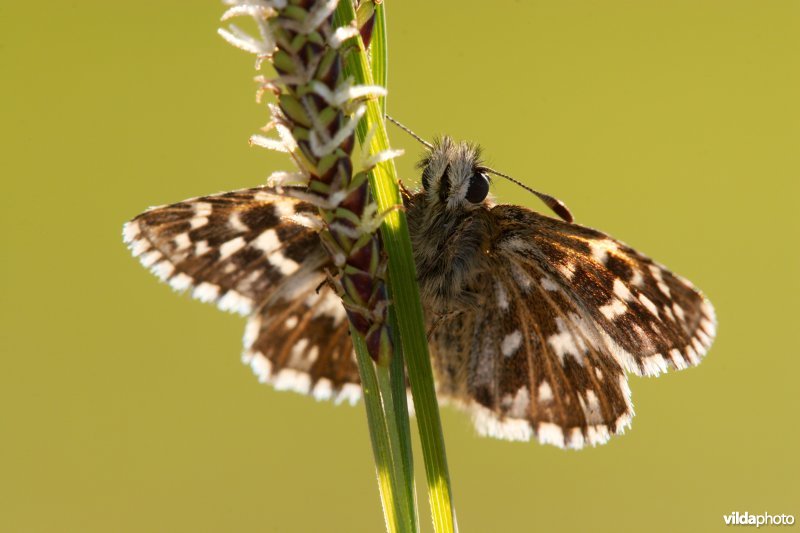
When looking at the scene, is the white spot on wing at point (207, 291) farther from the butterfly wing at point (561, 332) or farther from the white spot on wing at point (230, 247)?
the butterfly wing at point (561, 332)

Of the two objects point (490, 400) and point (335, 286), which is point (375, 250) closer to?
point (335, 286)

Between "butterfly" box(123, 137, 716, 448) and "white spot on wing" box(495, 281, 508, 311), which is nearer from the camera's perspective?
"butterfly" box(123, 137, 716, 448)

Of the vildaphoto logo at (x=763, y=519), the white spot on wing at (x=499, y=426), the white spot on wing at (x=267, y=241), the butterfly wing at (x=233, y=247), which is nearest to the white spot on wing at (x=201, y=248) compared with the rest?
the butterfly wing at (x=233, y=247)

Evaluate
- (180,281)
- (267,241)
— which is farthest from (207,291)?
Result: (267,241)

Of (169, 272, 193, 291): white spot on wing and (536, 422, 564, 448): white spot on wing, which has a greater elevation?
(169, 272, 193, 291): white spot on wing

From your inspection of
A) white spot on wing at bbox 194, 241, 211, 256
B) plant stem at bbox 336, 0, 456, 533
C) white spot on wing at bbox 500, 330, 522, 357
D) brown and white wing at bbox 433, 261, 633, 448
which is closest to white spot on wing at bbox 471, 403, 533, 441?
brown and white wing at bbox 433, 261, 633, 448

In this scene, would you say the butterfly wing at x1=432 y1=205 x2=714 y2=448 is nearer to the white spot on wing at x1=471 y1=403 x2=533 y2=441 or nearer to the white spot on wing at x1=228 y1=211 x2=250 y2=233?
the white spot on wing at x1=471 y1=403 x2=533 y2=441

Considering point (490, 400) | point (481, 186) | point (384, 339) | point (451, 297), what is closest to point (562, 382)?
point (490, 400)
